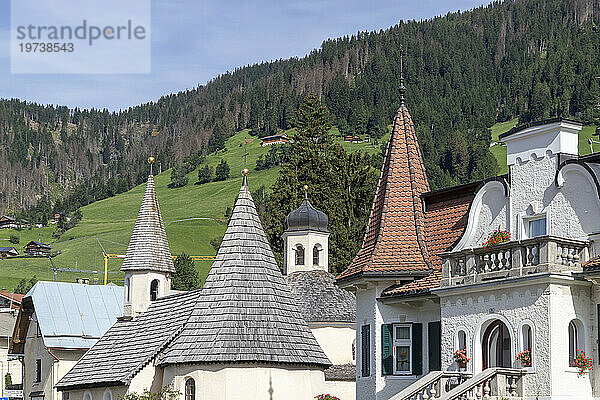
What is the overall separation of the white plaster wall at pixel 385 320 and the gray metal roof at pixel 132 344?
11.7 m

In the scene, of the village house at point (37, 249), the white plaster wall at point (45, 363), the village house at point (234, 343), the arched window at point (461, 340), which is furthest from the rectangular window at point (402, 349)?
the village house at point (37, 249)

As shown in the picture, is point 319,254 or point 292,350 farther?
point 319,254

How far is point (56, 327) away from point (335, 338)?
18.7 meters

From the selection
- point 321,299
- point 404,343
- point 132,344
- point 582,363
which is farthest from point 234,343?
point 321,299

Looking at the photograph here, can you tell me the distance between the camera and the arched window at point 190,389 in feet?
114

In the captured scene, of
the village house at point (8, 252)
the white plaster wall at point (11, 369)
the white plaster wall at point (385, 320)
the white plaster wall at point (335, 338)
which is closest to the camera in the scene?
the white plaster wall at point (385, 320)

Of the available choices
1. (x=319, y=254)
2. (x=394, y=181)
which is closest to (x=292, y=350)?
(x=394, y=181)

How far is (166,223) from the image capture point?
507 ft

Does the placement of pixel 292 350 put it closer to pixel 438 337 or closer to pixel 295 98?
pixel 438 337

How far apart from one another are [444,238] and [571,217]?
542 centimetres

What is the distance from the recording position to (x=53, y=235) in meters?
173

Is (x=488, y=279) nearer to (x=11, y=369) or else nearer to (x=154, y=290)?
(x=154, y=290)

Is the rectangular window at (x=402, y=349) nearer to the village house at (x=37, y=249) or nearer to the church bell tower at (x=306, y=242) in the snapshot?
the church bell tower at (x=306, y=242)

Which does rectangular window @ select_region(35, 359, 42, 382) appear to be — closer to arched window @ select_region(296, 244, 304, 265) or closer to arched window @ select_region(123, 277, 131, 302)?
arched window @ select_region(123, 277, 131, 302)
